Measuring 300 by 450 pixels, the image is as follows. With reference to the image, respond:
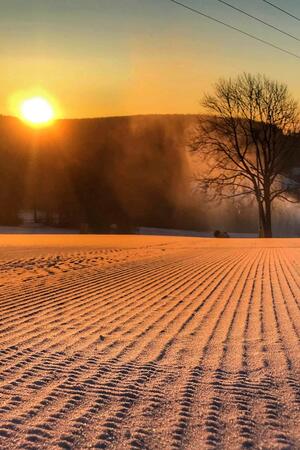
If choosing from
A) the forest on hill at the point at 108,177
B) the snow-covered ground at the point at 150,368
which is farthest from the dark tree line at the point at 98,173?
the snow-covered ground at the point at 150,368

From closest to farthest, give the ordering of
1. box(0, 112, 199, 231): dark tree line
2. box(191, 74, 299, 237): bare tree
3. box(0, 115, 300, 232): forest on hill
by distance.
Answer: box(191, 74, 299, 237): bare tree → box(0, 115, 300, 232): forest on hill → box(0, 112, 199, 231): dark tree line

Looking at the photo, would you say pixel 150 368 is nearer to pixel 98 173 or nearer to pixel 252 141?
pixel 252 141

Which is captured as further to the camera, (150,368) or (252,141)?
(252,141)

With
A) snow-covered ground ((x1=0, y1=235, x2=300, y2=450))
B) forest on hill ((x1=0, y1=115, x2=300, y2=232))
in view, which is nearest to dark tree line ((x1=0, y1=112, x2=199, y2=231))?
forest on hill ((x1=0, y1=115, x2=300, y2=232))

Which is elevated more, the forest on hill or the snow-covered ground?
the forest on hill

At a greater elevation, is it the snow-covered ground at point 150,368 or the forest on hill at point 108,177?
the forest on hill at point 108,177

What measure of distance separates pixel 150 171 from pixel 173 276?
254 ft

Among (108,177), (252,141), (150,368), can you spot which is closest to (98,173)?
(108,177)

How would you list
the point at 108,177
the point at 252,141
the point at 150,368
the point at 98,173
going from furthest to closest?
the point at 98,173, the point at 108,177, the point at 252,141, the point at 150,368

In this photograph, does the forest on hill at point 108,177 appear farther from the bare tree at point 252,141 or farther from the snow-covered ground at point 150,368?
the snow-covered ground at point 150,368

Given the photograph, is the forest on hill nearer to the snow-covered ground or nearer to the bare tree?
the bare tree

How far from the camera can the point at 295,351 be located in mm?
6418

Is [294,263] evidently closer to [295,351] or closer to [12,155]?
[295,351]

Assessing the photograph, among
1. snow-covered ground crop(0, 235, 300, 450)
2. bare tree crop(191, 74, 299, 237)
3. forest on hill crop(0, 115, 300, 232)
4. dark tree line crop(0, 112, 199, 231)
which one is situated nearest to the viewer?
snow-covered ground crop(0, 235, 300, 450)
